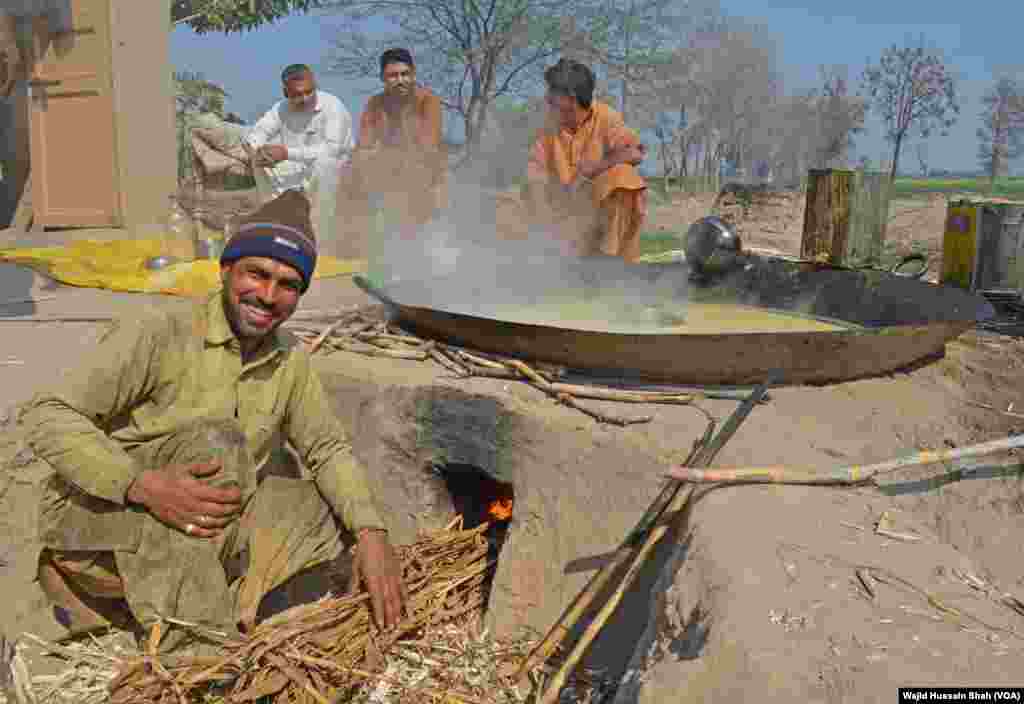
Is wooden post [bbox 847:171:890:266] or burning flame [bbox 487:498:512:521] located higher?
wooden post [bbox 847:171:890:266]

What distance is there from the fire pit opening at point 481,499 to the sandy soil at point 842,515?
1084 mm

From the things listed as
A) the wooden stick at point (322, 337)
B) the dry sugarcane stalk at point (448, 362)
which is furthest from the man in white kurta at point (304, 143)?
the dry sugarcane stalk at point (448, 362)

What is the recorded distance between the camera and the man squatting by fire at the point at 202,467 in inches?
96.4

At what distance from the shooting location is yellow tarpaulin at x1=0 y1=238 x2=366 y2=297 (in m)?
6.07

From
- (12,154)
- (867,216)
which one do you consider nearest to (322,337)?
(867,216)

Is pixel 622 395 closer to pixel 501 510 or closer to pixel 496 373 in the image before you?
pixel 496 373

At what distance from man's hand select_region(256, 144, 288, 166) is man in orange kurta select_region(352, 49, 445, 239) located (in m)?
0.63

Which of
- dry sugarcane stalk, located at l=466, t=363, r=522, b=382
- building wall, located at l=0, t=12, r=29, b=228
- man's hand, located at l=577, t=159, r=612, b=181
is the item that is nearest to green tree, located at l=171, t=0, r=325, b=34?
building wall, located at l=0, t=12, r=29, b=228

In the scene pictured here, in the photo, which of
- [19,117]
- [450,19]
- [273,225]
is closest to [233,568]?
[273,225]

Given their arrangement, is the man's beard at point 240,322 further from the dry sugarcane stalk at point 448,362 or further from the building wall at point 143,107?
the building wall at point 143,107

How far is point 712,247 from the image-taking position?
16.8ft

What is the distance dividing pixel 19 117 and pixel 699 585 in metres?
10.1

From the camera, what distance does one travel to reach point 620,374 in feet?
11.4

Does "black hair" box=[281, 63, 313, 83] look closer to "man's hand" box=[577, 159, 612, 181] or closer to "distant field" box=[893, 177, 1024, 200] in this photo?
"man's hand" box=[577, 159, 612, 181]
